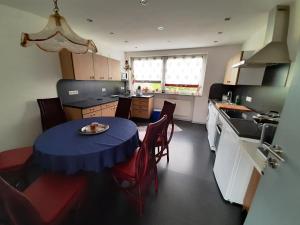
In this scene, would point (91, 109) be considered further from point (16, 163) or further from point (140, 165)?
point (140, 165)

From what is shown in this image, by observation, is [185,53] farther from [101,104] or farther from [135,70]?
[101,104]

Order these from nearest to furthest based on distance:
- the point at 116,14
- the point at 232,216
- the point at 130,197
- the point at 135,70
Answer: the point at 232,216
the point at 130,197
the point at 116,14
the point at 135,70

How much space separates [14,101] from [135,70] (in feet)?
12.9

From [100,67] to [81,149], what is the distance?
276cm

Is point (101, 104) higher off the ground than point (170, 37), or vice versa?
point (170, 37)

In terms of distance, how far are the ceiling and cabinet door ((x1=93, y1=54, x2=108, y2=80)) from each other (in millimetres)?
615

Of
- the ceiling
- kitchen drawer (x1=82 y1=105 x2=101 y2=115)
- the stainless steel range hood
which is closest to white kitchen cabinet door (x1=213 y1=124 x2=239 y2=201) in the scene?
the stainless steel range hood

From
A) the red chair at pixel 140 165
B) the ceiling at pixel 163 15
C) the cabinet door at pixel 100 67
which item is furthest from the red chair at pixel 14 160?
the cabinet door at pixel 100 67

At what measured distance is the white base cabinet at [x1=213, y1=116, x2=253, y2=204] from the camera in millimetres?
1428

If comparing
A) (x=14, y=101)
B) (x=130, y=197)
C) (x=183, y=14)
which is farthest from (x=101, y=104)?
(x=183, y=14)

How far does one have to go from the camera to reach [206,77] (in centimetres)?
423

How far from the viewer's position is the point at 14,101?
214 centimetres

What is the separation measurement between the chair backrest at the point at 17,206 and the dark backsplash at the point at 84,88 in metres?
2.51

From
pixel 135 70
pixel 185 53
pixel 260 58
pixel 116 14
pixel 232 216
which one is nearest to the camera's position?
pixel 232 216
